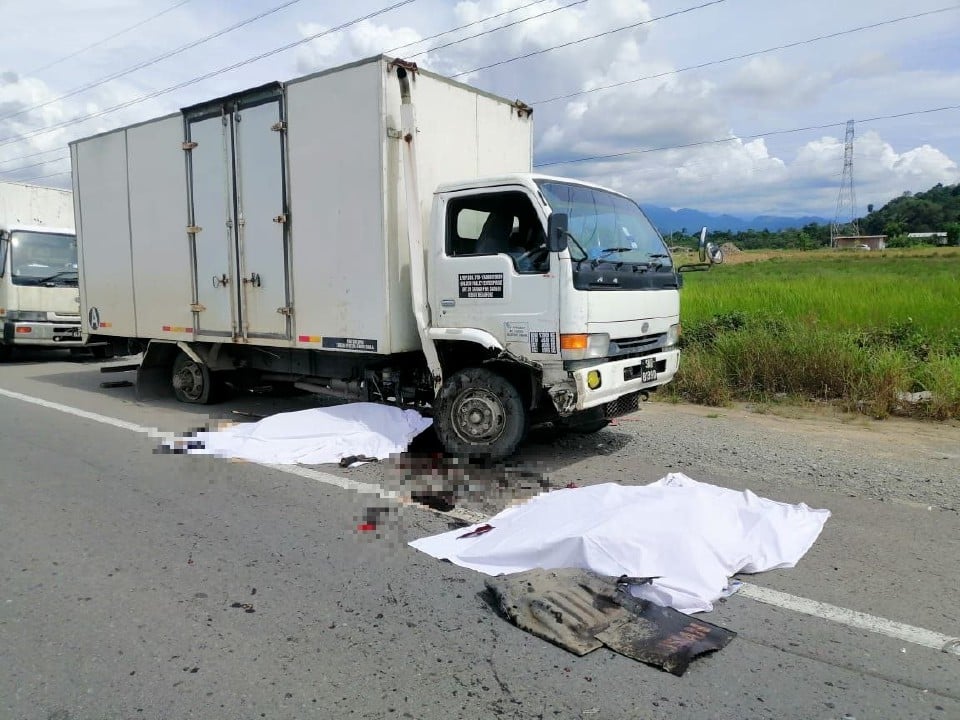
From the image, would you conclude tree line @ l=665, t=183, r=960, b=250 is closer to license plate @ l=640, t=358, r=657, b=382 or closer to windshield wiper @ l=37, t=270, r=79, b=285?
windshield wiper @ l=37, t=270, r=79, b=285

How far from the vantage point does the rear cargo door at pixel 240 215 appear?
724 cm

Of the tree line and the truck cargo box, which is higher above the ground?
the tree line

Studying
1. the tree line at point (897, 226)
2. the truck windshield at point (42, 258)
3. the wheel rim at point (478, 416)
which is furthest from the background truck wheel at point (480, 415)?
the tree line at point (897, 226)

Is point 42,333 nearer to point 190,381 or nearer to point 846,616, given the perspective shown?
point 190,381

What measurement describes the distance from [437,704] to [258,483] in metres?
3.28

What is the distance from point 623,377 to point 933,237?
72928 millimetres

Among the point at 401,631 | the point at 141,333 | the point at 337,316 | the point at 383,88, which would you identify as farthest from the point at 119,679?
the point at 141,333

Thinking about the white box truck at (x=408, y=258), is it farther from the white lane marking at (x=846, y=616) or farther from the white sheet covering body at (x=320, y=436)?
the white lane marking at (x=846, y=616)

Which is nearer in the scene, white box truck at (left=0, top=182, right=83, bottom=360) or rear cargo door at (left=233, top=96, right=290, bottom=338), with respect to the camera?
rear cargo door at (left=233, top=96, right=290, bottom=338)

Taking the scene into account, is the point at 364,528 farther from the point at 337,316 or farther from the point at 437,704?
the point at 337,316

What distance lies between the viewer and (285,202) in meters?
7.14

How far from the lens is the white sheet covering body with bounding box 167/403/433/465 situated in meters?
6.37

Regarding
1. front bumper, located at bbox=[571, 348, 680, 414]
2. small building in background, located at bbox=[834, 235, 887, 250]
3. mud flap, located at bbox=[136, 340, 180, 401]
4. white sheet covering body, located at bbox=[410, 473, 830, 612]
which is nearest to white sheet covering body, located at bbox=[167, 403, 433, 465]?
front bumper, located at bbox=[571, 348, 680, 414]

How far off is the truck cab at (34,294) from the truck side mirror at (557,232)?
11.1 meters
